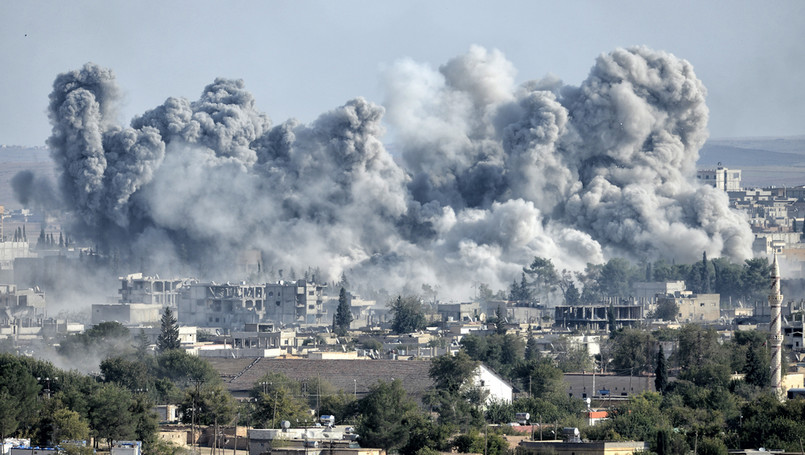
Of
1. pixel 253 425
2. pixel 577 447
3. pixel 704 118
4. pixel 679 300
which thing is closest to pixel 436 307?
pixel 679 300

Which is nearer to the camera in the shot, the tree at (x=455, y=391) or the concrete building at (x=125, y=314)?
the tree at (x=455, y=391)

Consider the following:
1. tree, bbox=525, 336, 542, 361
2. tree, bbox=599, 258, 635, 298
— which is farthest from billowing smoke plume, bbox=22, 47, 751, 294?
tree, bbox=525, 336, 542, 361

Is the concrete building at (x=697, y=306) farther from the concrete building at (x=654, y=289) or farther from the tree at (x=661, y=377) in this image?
the tree at (x=661, y=377)

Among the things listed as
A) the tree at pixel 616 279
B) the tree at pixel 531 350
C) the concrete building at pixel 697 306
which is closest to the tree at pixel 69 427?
the tree at pixel 531 350

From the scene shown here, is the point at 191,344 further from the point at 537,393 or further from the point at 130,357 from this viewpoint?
the point at 537,393

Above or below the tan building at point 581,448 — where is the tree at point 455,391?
above

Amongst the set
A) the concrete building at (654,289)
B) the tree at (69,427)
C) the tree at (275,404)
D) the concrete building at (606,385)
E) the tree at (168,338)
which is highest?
the concrete building at (654,289)

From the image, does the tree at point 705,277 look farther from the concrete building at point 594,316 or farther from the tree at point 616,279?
the concrete building at point 594,316

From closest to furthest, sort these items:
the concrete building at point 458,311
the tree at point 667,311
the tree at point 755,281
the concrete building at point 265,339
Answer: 1. the concrete building at point 265,339
2. the tree at point 667,311
3. the concrete building at point 458,311
4. the tree at point 755,281

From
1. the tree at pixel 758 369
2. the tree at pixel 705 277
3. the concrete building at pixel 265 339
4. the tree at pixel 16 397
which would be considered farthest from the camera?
the tree at pixel 705 277

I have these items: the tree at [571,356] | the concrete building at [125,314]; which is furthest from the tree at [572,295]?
the tree at [571,356]
